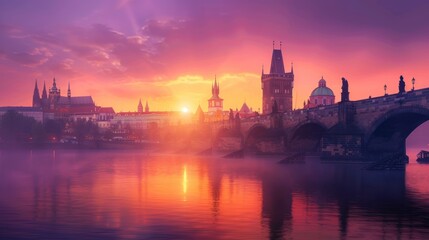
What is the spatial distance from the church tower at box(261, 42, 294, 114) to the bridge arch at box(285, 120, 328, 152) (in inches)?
3624

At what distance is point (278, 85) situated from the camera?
186m

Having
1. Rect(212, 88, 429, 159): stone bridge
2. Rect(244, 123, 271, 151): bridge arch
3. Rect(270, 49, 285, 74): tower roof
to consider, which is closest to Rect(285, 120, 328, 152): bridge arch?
Rect(212, 88, 429, 159): stone bridge

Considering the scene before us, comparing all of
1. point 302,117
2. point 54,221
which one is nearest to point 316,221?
→ point 54,221

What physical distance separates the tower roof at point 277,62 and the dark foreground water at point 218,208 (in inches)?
5509

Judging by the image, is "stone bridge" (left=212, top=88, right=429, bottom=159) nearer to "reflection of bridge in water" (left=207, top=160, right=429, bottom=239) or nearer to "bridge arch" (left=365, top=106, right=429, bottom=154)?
"bridge arch" (left=365, top=106, right=429, bottom=154)

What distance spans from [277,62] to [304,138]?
3869 inches

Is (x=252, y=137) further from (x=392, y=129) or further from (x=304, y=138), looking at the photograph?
(x=392, y=129)

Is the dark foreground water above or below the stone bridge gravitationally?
below

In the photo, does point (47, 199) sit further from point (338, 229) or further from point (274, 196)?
point (338, 229)

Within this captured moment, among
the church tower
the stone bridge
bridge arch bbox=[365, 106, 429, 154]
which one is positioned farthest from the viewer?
the church tower

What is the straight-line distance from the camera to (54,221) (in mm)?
25359

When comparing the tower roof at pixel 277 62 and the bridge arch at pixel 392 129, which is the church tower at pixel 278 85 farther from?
the bridge arch at pixel 392 129

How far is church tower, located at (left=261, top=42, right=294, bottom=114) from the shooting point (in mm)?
186250

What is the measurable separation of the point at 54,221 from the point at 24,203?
26.8 ft
